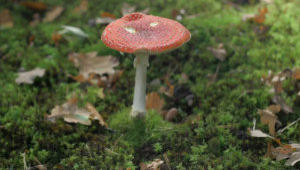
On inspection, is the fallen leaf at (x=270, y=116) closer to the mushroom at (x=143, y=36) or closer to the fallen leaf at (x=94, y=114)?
the mushroom at (x=143, y=36)

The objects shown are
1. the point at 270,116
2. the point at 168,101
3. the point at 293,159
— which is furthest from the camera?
the point at 168,101

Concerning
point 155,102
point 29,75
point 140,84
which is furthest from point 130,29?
point 29,75

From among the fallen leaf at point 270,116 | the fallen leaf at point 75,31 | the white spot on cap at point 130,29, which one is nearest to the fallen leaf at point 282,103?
the fallen leaf at point 270,116

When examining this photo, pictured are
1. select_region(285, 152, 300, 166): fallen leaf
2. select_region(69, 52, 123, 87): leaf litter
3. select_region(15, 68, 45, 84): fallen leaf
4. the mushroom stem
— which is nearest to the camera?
select_region(285, 152, 300, 166): fallen leaf

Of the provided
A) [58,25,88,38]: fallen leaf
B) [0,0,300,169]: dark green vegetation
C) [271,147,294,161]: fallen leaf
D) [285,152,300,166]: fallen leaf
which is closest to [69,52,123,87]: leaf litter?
[0,0,300,169]: dark green vegetation

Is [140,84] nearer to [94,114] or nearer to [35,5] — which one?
[94,114]

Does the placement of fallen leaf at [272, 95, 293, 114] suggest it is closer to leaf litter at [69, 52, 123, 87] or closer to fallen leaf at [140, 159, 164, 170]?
fallen leaf at [140, 159, 164, 170]

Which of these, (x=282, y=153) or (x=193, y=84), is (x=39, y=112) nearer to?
(x=193, y=84)
